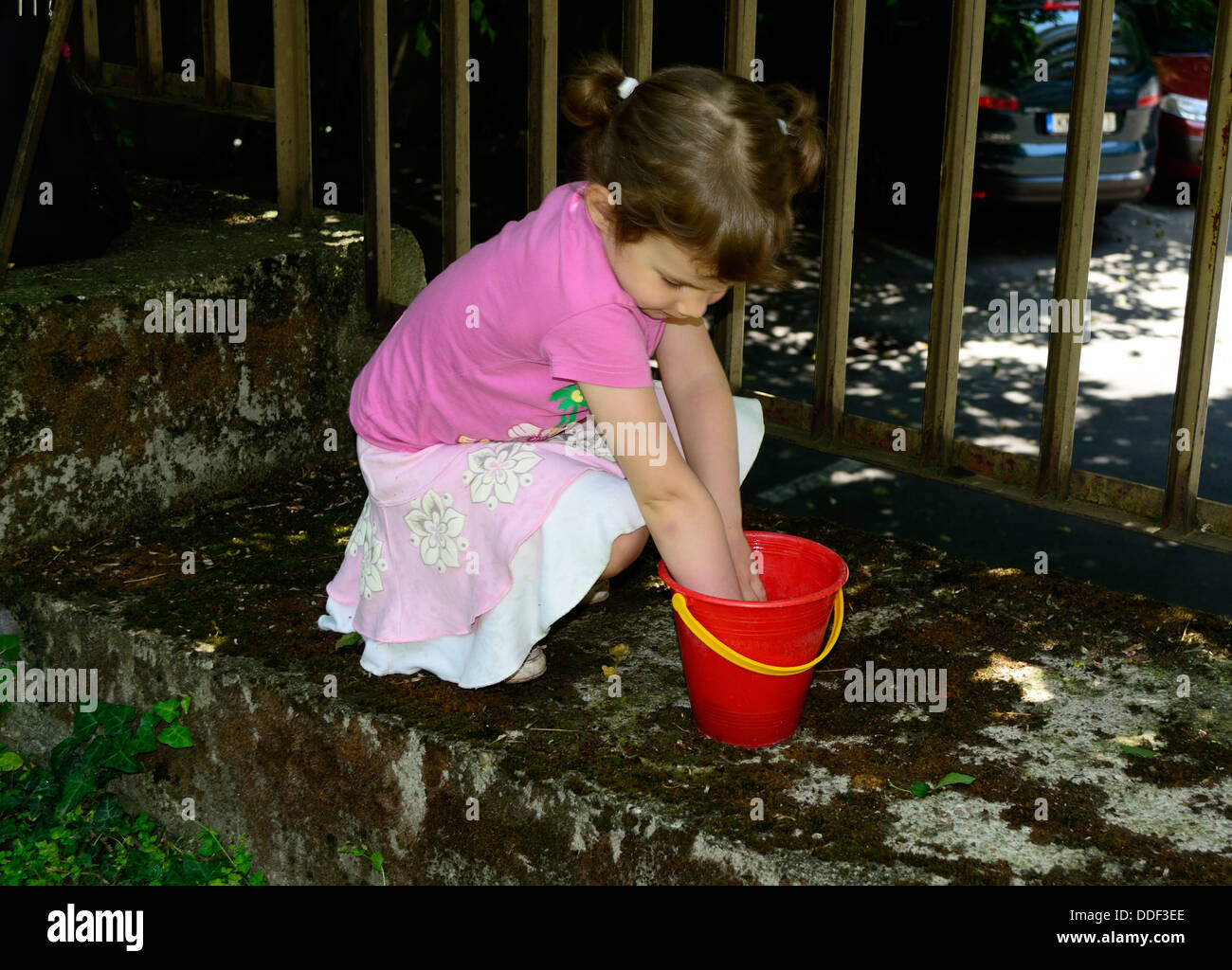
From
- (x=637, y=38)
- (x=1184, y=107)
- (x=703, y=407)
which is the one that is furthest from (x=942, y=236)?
(x=1184, y=107)

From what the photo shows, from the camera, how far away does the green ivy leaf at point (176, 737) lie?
2877mm

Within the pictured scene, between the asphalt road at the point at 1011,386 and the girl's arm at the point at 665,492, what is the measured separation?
1.76 meters

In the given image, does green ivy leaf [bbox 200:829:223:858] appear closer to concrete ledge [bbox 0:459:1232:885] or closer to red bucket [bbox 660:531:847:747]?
concrete ledge [bbox 0:459:1232:885]

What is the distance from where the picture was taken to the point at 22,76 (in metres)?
3.40

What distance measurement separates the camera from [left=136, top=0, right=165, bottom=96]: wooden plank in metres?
4.19

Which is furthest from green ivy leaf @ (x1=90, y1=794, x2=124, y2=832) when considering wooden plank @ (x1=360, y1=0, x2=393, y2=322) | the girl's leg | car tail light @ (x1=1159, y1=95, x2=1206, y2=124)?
car tail light @ (x1=1159, y1=95, x2=1206, y2=124)

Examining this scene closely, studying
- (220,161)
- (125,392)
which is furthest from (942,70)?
(125,392)

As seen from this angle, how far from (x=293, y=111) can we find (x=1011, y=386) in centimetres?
406

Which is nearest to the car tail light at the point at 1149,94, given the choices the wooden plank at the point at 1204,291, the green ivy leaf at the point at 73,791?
the wooden plank at the point at 1204,291

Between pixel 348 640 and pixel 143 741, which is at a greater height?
pixel 348 640

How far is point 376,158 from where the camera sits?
3.75m

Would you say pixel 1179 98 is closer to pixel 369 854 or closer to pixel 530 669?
pixel 530 669

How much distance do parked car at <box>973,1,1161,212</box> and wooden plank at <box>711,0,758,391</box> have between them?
6234 millimetres

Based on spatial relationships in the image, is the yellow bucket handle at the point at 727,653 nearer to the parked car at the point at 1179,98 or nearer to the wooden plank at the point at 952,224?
the wooden plank at the point at 952,224
